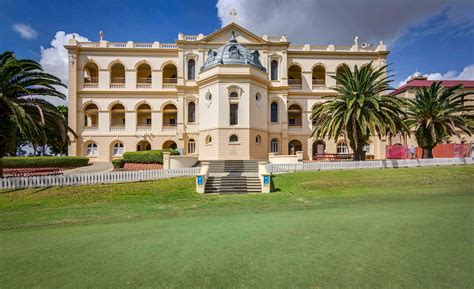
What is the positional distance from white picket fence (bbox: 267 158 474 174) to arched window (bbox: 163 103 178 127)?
1796 centimetres

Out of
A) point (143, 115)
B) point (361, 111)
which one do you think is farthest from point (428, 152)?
point (143, 115)

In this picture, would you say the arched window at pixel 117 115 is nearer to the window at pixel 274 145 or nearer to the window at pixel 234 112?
the window at pixel 234 112

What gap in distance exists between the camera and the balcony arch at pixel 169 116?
105ft

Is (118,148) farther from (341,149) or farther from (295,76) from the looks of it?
Result: (341,149)

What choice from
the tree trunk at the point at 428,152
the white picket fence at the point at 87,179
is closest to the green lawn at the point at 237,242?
the white picket fence at the point at 87,179

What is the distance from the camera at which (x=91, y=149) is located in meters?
31.1

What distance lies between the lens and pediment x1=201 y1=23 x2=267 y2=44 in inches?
1217

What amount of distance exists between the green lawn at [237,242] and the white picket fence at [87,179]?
63.9 inches

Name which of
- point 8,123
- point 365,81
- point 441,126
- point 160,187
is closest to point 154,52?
point 8,123

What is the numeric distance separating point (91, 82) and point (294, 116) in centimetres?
2784

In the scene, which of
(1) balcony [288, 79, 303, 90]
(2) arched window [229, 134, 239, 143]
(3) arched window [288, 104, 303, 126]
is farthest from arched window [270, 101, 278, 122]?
(2) arched window [229, 134, 239, 143]

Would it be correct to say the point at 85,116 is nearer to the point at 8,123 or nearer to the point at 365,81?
the point at 8,123

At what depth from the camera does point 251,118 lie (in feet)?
84.5

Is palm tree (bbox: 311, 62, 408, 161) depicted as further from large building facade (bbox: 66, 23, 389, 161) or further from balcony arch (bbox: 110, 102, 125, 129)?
balcony arch (bbox: 110, 102, 125, 129)
